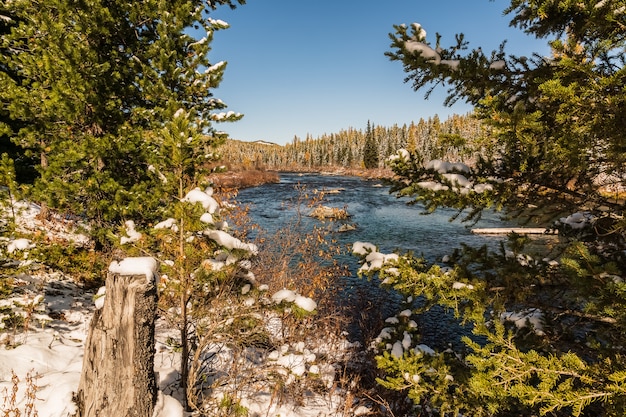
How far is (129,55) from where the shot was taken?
5.93 meters

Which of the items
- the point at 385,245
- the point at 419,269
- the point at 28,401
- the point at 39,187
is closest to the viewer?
the point at 28,401

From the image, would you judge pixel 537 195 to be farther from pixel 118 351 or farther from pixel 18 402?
pixel 18 402

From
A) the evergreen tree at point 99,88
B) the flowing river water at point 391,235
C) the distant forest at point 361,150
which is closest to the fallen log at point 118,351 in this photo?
the evergreen tree at point 99,88

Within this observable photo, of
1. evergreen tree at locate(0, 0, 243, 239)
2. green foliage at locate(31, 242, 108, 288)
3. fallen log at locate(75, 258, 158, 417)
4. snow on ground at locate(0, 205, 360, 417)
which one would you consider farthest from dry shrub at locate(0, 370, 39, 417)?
evergreen tree at locate(0, 0, 243, 239)

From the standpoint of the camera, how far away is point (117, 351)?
2762mm

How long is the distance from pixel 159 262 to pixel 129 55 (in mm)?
4592

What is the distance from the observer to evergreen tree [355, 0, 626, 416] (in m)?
2.36

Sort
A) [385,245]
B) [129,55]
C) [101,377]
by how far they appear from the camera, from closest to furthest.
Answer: [101,377] < [129,55] < [385,245]

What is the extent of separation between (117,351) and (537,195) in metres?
4.18

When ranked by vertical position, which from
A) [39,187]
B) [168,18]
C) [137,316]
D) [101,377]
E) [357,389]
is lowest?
[357,389]

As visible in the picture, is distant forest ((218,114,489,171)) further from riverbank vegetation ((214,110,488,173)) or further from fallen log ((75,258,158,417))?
fallen log ((75,258,158,417))

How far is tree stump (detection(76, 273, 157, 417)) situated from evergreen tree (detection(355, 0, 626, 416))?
7.61 feet

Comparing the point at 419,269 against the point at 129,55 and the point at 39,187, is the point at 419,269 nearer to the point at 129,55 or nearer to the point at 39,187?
the point at 39,187

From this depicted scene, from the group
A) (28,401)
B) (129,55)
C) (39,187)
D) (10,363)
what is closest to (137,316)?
(28,401)
